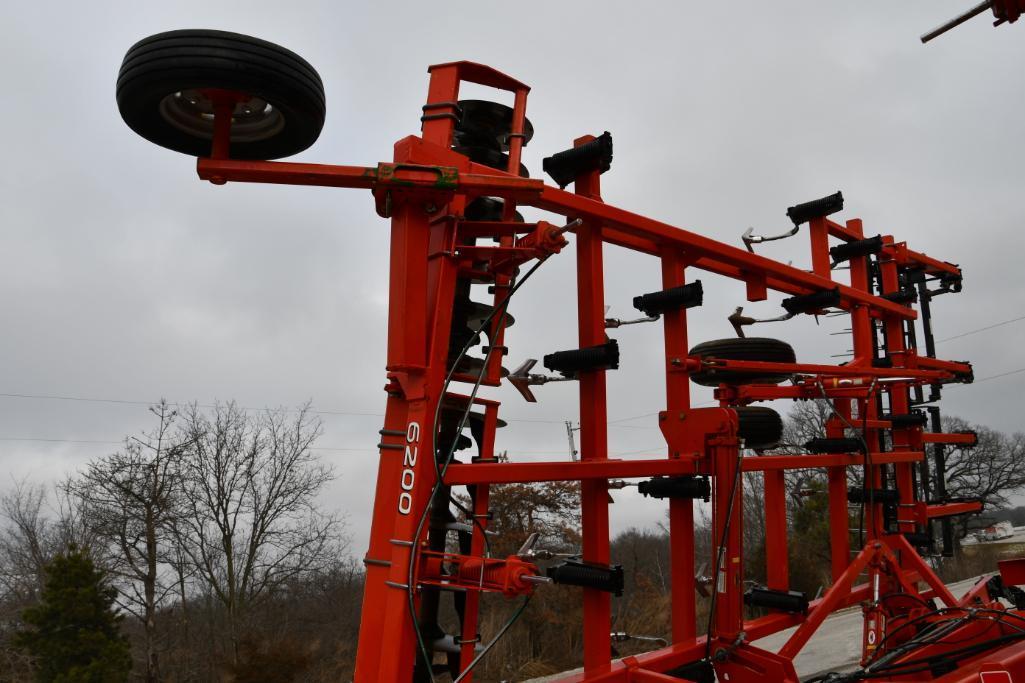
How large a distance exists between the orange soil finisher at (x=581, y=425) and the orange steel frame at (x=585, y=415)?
10 millimetres

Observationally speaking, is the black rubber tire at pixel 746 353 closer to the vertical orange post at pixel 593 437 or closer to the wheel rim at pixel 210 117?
the vertical orange post at pixel 593 437

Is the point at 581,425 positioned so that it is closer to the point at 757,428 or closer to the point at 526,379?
the point at 526,379

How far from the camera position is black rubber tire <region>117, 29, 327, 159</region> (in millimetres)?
2457

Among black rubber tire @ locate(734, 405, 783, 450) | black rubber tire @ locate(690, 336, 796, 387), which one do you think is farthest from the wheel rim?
black rubber tire @ locate(734, 405, 783, 450)

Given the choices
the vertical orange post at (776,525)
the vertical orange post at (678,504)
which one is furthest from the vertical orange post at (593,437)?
the vertical orange post at (776,525)

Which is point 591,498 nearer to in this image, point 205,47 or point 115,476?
point 205,47

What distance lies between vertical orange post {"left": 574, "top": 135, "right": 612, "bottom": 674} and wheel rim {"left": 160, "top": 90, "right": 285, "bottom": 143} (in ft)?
5.72

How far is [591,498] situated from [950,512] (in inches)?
209

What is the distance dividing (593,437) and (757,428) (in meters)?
1.96

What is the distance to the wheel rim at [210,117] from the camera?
109 inches

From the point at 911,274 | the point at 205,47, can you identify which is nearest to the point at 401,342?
the point at 205,47

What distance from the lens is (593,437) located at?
145 inches

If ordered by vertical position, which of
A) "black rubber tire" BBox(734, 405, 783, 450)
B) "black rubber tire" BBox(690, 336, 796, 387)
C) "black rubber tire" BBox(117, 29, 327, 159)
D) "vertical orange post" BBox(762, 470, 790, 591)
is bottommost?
"vertical orange post" BBox(762, 470, 790, 591)

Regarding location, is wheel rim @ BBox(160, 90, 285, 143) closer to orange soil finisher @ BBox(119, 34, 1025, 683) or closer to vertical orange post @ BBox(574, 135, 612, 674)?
orange soil finisher @ BBox(119, 34, 1025, 683)
